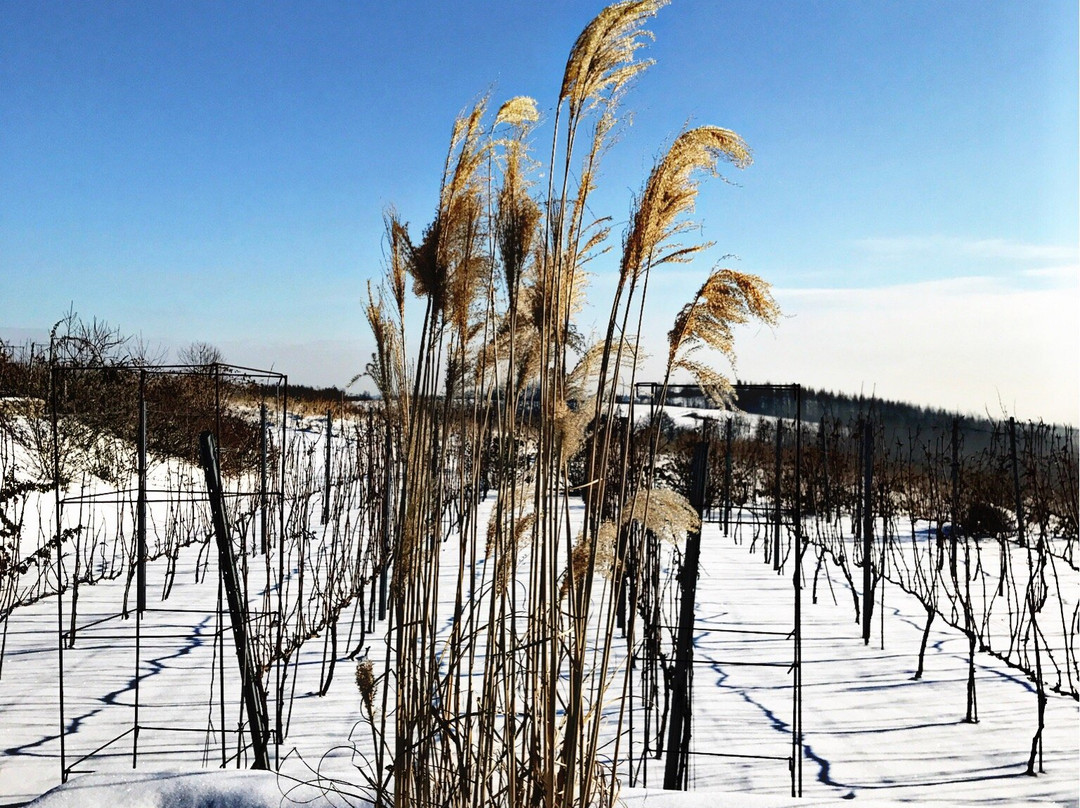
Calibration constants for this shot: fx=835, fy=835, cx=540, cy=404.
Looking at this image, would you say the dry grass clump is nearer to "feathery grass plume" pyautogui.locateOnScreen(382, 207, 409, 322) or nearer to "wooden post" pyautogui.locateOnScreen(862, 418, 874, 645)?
"feathery grass plume" pyautogui.locateOnScreen(382, 207, 409, 322)

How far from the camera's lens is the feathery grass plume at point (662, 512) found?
186cm

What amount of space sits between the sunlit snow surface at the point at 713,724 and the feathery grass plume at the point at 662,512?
0.67 m

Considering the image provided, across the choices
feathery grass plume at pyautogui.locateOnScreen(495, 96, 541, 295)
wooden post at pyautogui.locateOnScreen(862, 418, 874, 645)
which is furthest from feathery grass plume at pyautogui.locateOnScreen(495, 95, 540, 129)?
wooden post at pyautogui.locateOnScreen(862, 418, 874, 645)

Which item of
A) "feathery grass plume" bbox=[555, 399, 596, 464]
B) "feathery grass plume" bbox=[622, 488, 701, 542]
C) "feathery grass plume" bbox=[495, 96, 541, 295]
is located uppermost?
"feathery grass plume" bbox=[495, 96, 541, 295]

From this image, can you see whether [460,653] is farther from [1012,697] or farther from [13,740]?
[1012,697]

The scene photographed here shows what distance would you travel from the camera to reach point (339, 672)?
4695 millimetres

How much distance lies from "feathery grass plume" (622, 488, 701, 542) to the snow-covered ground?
2.23 feet

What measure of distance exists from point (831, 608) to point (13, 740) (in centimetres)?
548

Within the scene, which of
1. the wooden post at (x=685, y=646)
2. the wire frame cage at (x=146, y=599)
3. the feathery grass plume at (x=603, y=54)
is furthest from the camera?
the wire frame cage at (x=146, y=599)

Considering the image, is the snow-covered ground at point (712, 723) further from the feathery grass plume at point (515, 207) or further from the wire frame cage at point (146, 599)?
the feathery grass plume at point (515, 207)

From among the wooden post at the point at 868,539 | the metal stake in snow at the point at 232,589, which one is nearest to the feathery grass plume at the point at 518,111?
the metal stake in snow at the point at 232,589

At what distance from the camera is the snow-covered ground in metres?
2.14

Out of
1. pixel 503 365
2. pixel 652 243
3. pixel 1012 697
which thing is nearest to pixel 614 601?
pixel 503 365

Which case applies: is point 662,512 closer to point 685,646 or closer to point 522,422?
point 522,422
